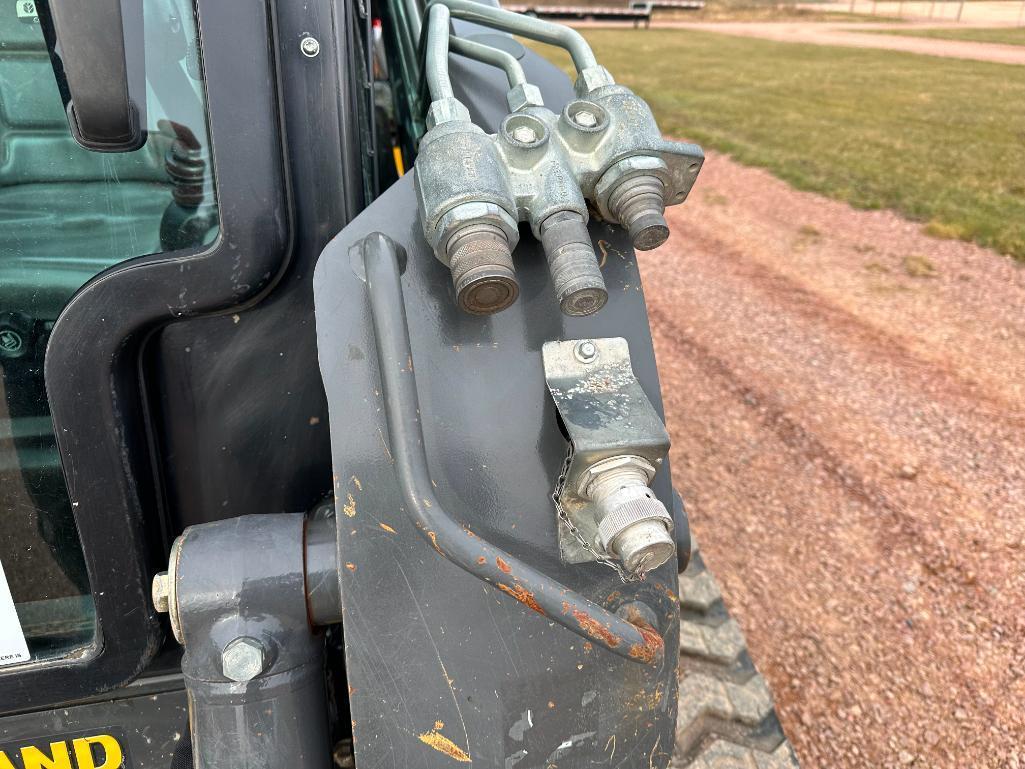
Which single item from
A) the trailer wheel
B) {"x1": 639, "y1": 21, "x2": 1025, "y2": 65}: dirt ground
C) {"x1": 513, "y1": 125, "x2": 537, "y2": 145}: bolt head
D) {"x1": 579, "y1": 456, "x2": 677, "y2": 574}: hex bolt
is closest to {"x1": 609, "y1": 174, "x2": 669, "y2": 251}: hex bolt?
{"x1": 513, "y1": 125, "x2": 537, "y2": 145}: bolt head

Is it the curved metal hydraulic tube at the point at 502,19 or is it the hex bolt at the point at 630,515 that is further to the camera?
the curved metal hydraulic tube at the point at 502,19

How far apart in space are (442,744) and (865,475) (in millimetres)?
2782

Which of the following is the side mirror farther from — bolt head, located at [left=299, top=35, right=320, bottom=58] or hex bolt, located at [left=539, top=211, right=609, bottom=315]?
hex bolt, located at [left=539, top=211, right=609, bottom=315]

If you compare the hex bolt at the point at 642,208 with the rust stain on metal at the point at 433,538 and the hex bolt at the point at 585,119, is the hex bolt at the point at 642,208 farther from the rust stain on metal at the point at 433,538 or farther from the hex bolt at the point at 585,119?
the rust stain on metal at the point at 433,538

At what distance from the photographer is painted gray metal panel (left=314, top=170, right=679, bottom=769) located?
0.87m

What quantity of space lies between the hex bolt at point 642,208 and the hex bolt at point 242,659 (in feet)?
2.10

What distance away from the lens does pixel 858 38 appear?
46.8 ft

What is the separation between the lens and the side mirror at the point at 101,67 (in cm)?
70

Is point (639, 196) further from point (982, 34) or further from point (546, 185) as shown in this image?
point (982, 34)

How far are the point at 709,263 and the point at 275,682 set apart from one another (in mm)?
5106

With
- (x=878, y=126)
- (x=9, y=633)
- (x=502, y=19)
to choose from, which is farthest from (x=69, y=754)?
(x=878, y=126)

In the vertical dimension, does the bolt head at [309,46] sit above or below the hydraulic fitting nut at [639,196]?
above

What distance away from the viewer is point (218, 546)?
2.97 ft

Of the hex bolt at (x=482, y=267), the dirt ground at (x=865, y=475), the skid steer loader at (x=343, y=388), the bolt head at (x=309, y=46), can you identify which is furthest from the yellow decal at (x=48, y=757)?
the dirt ground at (x=865, y=475)
